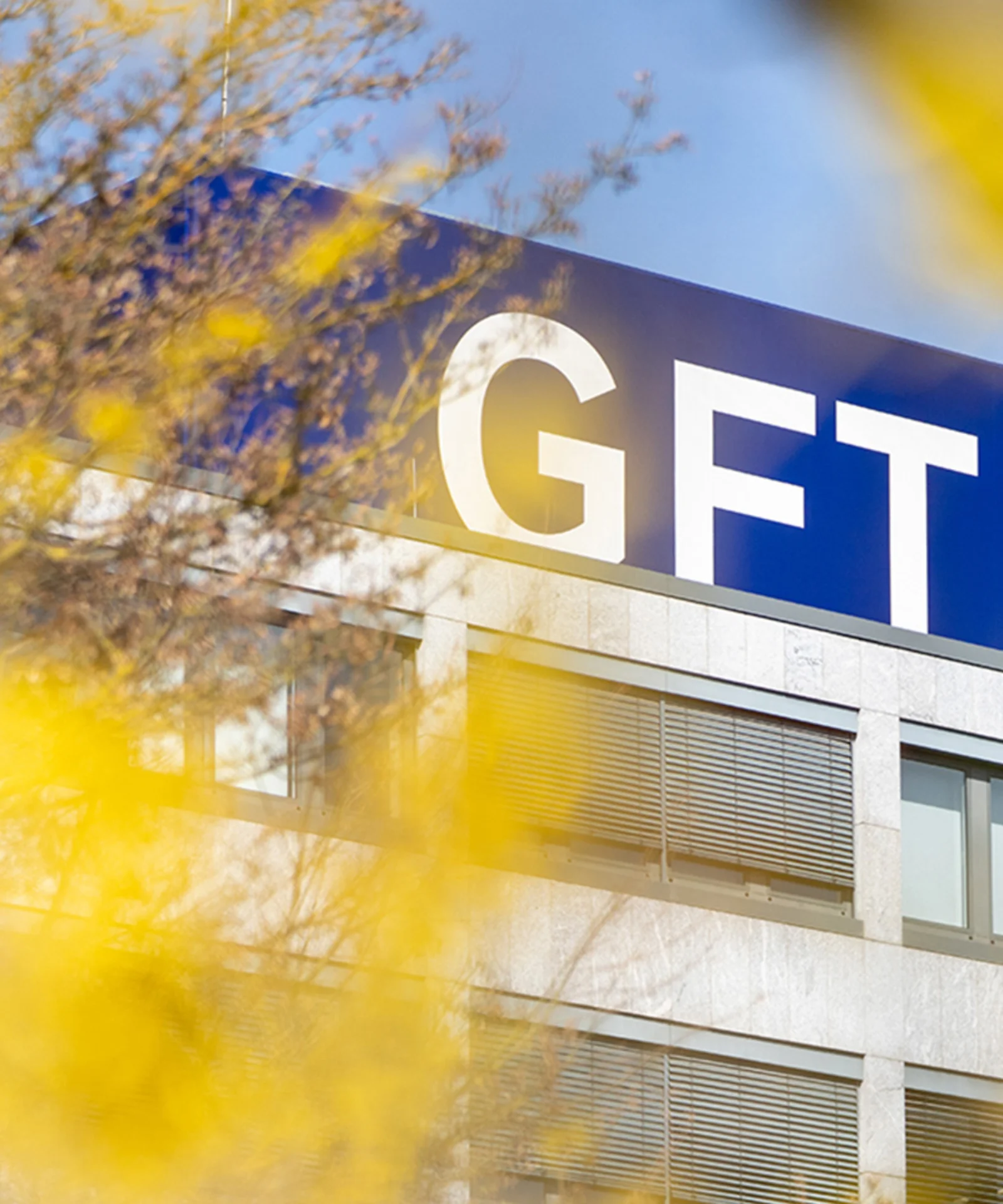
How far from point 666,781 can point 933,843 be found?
304 centimetres

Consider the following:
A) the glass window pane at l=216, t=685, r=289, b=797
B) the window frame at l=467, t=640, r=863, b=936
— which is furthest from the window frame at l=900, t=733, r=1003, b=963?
the glass window pane at l=216, t=685, r=289, b=797

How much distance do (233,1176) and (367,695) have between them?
7.57 meters

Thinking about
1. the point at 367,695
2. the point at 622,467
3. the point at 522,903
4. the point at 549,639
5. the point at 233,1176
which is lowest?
the point at 233,1176

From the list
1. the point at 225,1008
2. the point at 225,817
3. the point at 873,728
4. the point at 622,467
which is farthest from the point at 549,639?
the point at 225,1008

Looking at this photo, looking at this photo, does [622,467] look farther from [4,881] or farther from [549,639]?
[4,881]

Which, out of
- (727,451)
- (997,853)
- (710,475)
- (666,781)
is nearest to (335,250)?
(666,781)

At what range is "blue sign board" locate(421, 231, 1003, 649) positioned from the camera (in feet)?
73.2

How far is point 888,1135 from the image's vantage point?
21922 millimetres

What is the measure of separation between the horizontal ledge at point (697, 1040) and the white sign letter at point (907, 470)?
4.58 metres

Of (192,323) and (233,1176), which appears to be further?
(233,1176)

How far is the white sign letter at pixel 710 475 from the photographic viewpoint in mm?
22906

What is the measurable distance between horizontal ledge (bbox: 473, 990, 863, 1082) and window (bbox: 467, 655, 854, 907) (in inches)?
59.0

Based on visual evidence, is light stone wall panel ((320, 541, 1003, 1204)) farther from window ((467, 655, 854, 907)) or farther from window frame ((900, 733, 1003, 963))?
window ((467, 655, 854, 907))

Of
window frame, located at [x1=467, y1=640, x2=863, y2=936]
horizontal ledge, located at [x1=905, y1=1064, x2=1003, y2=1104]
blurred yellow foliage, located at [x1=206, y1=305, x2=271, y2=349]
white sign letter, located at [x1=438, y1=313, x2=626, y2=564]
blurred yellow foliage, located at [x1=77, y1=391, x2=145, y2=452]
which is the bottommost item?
horizontal ledge, located at [x1=905, y1=1064, x2=1003, y2=1104]
